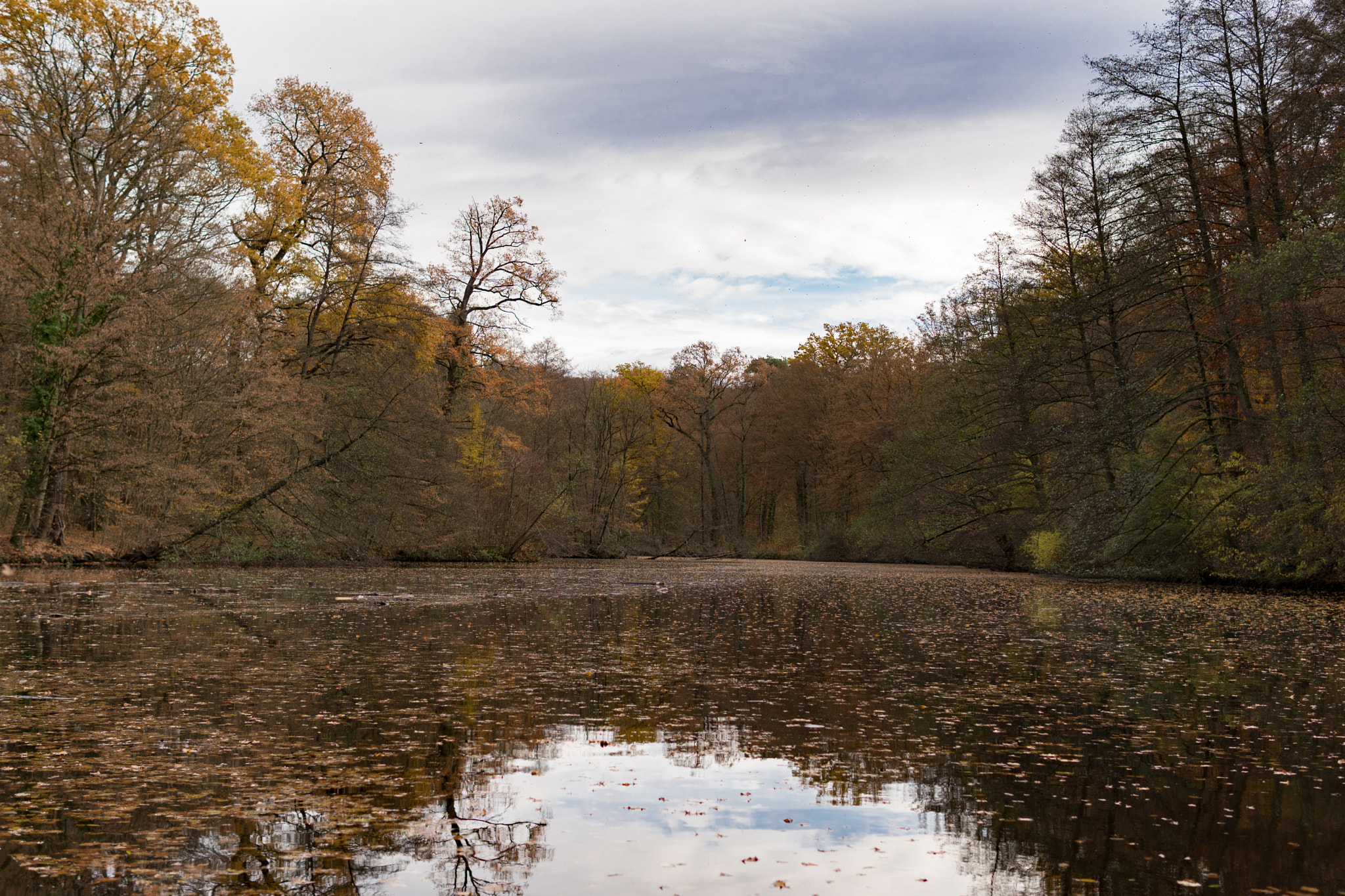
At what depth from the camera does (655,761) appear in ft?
19.1

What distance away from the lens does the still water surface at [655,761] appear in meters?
3.85

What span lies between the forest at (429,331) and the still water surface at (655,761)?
10729 millimetres

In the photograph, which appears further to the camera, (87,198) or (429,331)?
(429,331)

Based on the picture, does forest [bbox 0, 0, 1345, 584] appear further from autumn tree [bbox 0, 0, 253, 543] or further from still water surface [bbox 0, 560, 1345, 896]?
still water surface [bbox 0, 560, 1345, 896]

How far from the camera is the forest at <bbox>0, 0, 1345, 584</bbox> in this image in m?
20.8

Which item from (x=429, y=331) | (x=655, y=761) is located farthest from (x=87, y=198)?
(x=655, y=761)

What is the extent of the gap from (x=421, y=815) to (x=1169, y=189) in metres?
24.4

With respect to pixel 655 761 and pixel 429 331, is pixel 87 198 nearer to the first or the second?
pixel 429 331

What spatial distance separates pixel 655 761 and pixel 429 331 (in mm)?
27233

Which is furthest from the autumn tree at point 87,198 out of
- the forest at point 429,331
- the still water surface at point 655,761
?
the still water surface at point 655,761

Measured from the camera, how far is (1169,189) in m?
22.8

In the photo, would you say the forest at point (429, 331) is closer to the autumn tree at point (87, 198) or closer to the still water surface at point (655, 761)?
the autumn tree at point (87, 198)

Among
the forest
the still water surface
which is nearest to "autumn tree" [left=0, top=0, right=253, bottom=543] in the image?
the forest

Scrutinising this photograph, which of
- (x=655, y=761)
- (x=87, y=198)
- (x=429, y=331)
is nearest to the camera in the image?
(x=655, y=761)
